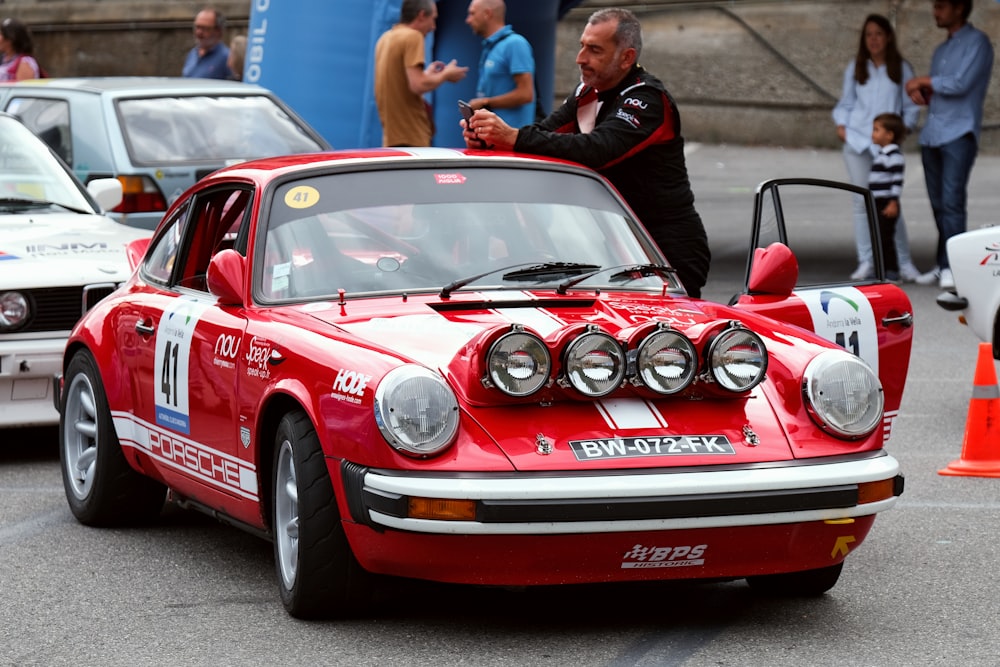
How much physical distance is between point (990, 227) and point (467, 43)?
7.23 meters

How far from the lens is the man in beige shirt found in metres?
13.3

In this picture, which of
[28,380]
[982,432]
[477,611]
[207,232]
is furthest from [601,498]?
[28,380]

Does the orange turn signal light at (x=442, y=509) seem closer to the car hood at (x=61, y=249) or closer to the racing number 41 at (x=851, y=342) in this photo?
the racing number 41 at (x=851, y=342)

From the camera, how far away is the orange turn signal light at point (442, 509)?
4.68 m

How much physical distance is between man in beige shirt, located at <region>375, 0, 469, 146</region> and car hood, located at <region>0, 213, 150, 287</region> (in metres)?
4.58

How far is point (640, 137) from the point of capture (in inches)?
270

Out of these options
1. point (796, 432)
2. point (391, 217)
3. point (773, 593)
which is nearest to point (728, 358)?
point (796, 432)

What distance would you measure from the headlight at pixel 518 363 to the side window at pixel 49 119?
729cm

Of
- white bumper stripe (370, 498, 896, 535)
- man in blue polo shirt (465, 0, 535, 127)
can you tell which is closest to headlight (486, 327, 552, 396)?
white bumper stripe (370, 498, 896, 535)

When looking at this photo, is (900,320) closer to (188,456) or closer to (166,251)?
(188,456)

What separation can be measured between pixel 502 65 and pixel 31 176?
396 cm

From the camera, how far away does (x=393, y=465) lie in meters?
4.74

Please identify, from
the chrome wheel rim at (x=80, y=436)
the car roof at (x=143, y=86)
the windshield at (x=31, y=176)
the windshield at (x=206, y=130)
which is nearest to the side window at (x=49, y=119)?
the car roof at (x=143, y=86)

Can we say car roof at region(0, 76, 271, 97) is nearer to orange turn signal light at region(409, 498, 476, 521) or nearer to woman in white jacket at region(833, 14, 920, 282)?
woman in white jacket at region(833, 14, 920, 282)
